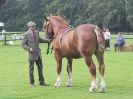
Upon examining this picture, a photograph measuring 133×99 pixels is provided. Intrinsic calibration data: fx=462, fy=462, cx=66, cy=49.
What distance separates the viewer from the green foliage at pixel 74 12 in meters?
102

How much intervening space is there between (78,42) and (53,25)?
8.51 feet

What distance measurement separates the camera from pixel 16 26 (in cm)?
11706

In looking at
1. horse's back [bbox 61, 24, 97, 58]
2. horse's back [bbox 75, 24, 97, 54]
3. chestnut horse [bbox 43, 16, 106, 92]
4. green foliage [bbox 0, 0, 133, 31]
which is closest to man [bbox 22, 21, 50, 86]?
chestnut horse [bbox 43, 16, 106, 92]

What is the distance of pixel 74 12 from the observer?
117062 millimetres

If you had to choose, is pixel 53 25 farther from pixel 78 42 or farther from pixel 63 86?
pixel 78 42

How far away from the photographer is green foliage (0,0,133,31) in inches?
4028

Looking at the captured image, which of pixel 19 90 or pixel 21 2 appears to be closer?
pixel 19 90

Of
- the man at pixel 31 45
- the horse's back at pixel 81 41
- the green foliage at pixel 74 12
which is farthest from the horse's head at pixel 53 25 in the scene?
the green foliage at pixel 74 12

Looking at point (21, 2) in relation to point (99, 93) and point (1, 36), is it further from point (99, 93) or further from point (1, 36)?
point (99, 93)

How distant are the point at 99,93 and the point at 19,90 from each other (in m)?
2.51

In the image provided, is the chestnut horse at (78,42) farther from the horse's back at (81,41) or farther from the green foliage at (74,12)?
the green foliage at (74,12)

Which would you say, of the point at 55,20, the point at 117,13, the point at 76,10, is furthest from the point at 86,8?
the point at 55,20

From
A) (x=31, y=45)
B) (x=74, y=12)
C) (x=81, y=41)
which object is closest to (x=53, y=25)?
(x=31, y=45)

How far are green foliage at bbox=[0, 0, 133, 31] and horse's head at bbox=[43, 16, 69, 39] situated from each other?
82769 millimetres
